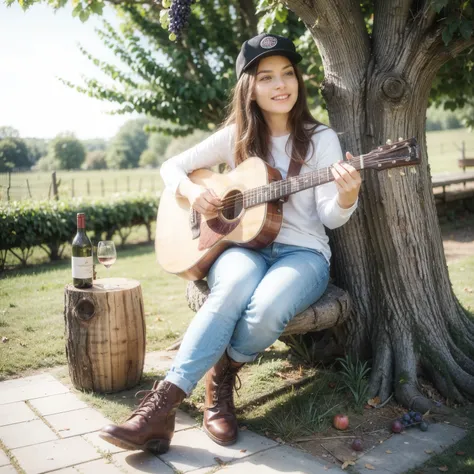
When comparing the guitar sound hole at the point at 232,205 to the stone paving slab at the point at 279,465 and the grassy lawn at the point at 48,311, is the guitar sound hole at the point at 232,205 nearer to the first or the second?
the stone paving slab at the point at 279,465

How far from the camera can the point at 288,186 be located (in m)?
2.86

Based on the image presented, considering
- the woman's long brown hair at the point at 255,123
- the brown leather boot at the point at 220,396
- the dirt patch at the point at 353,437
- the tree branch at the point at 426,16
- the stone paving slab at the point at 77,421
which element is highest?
the tree branch at the point at 426,16

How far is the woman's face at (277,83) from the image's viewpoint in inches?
126

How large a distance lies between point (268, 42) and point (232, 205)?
1.02m

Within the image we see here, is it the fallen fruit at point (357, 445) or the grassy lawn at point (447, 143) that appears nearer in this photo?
the fallen fruit at point (357, 445)

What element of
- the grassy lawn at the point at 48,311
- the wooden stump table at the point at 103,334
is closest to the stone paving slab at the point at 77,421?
the wooden stump table at the point at 103,334

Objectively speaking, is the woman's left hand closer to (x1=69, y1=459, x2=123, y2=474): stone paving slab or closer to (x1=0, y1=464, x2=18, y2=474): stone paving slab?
(x1=69, y1=459, x2=123, y2=474): stone paving slab

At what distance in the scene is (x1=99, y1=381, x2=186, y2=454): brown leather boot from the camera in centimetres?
251

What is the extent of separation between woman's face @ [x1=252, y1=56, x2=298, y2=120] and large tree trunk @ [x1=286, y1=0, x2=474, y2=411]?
0.36 m

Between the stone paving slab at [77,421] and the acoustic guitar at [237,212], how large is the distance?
0.99 metres

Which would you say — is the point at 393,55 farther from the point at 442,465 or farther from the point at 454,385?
the point at 442,465

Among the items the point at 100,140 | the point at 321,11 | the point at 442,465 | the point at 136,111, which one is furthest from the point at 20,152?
the point at 100,140

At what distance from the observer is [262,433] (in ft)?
9.37

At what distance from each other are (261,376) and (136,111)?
26.0ft
